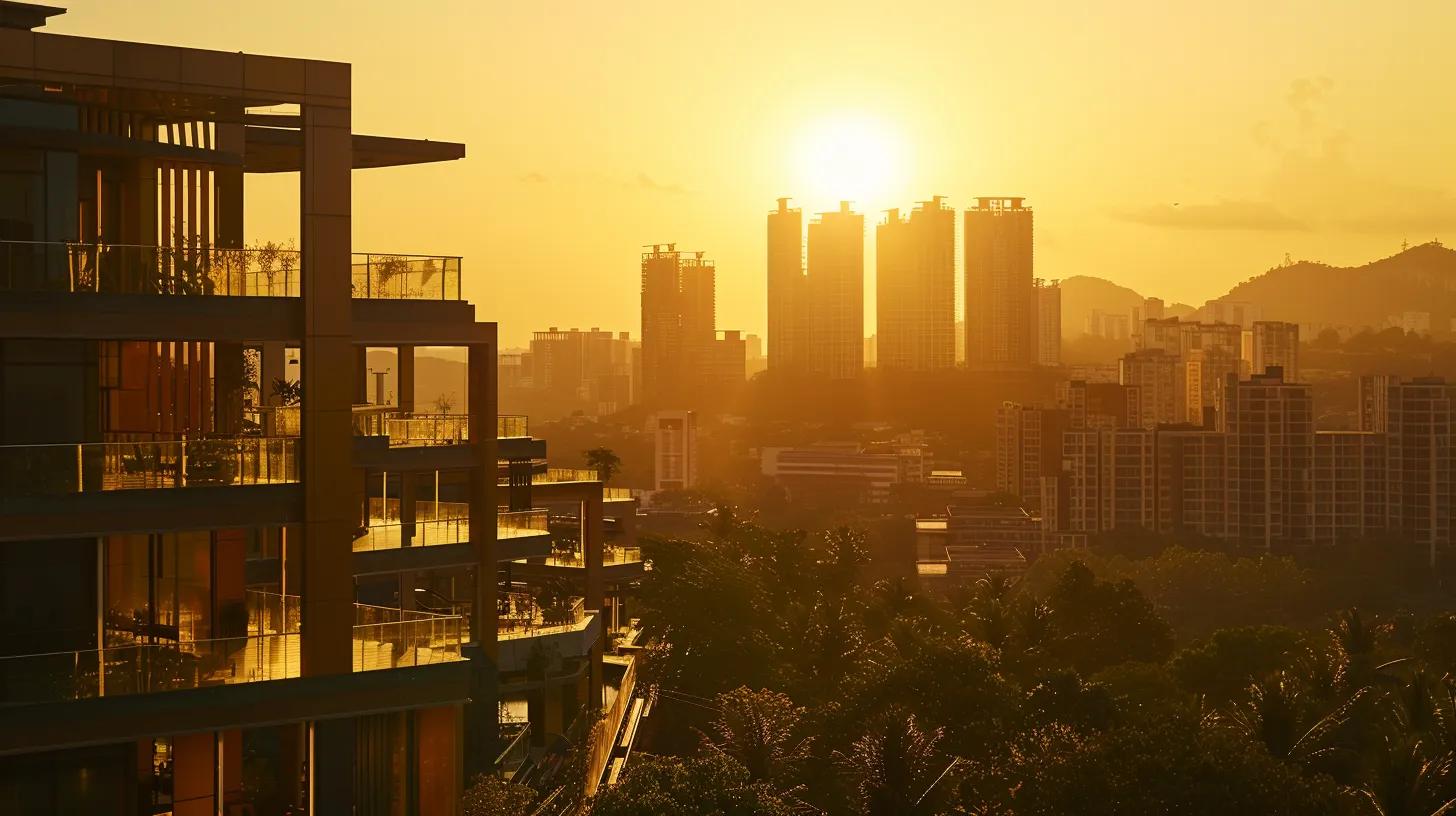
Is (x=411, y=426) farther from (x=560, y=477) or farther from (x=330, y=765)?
(x=560, y=477)

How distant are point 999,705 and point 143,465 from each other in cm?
1557

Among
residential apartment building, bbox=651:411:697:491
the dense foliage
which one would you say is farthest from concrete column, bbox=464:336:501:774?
residential apartment building, bbox=651:411:697:491

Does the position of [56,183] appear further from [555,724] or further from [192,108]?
[555,724]

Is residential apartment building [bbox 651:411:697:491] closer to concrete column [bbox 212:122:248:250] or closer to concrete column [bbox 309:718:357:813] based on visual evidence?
concrete column [bbox 212:122:248:250]

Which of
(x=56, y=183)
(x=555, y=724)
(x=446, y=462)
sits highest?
(x=56, y=183)

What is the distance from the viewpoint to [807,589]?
46406 millimetres

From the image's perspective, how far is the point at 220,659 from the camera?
13.7 meters

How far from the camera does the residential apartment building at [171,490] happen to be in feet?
43.5

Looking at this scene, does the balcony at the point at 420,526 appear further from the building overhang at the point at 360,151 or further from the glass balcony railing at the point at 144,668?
the glass balcony railing at the point at 144,668

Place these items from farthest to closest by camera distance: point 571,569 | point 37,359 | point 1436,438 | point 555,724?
point 1436,438, point 571,569, point 555,724, point 37,359

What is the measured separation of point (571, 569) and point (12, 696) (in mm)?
24141

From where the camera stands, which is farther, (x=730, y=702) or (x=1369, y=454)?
(x=1369, y=454)

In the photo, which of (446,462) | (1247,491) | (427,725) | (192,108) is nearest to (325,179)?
(192,108)

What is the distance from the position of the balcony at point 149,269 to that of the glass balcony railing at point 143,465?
1.25m
